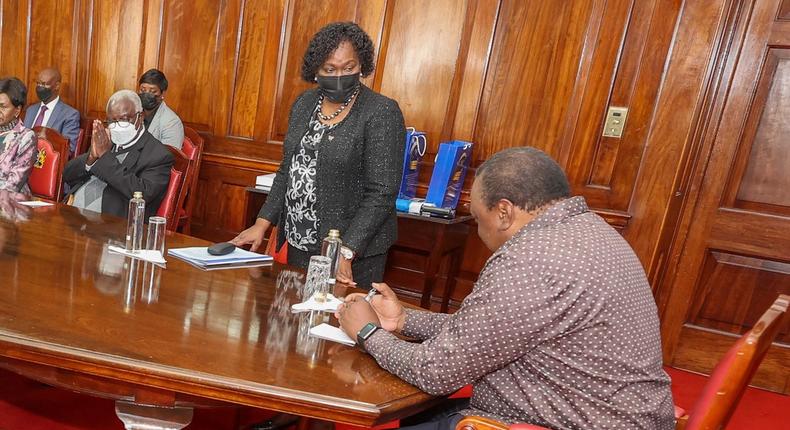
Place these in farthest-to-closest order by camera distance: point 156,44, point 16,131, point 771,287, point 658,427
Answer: point 156,44 → point 771,287 → point 16,131 → point 658,427

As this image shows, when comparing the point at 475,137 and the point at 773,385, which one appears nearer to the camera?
the point at 773,385

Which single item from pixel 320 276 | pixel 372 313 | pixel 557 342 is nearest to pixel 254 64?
pixel 320 276

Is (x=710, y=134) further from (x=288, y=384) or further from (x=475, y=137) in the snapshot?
(x=288, y=384)

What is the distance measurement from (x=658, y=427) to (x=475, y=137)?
258cm

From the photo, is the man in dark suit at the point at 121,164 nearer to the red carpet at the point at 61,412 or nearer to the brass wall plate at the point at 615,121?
the red carpet at the point at 61,412

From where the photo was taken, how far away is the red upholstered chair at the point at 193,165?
3.53 metres

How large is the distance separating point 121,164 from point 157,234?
3.28 ft

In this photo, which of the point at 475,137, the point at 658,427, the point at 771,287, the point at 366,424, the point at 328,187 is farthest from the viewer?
the point at 475,137

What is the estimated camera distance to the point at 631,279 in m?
1.16

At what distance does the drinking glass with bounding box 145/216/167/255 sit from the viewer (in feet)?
5.92

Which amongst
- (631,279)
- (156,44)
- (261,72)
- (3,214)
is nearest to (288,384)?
(631,279)

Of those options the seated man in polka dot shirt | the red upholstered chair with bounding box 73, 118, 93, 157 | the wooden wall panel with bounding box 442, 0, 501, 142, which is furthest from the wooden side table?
the red upholstered chair with bounding box 73, 118, 93, 157

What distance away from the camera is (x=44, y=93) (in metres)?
4.52

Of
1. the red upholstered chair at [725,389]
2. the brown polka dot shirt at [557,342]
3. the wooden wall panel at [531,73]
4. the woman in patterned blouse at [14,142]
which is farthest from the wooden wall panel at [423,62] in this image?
the red upholstered chair at [725,389]
